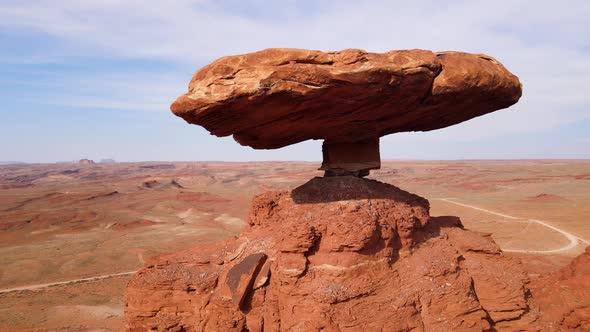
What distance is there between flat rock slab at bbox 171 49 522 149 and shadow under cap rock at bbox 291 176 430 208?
114cm

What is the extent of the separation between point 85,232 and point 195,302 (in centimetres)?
3887

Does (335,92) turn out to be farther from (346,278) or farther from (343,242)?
(346,278)

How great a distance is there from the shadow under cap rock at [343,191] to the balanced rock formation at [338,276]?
3cm

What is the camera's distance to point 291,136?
30.7 feet

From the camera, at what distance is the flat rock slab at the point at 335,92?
6.75 m

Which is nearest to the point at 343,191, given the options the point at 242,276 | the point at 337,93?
the point at 337,93

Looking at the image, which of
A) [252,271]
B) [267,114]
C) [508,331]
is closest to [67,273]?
[252,271]

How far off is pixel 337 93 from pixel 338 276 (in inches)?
139

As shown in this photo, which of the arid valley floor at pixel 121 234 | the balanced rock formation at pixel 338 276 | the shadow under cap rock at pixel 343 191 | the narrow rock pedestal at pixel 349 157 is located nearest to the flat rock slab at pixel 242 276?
the balanced rock formation at pixel 338 276

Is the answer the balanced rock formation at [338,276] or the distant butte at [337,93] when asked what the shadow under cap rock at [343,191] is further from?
the distant butte at [337,93]

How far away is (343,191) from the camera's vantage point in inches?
368

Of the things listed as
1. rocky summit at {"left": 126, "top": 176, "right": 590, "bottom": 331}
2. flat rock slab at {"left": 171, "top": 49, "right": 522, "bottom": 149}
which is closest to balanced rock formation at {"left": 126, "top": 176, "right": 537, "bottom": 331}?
rocky summit at {"left": 126, "top": 176, "right": 590, "bottom": 331}

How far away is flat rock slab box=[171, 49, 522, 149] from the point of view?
266 inches

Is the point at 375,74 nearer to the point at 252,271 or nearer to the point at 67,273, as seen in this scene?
the point at 252,271
